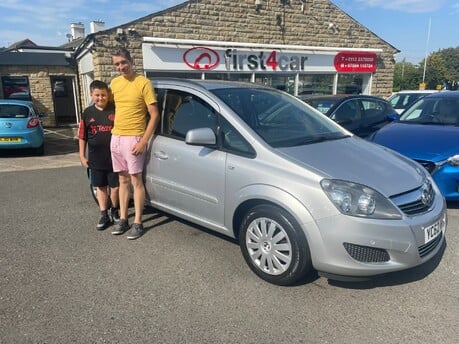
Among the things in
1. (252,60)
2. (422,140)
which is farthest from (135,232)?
(252,60)

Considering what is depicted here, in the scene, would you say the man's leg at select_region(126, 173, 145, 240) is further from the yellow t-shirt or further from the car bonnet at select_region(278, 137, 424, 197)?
the car bonnet at select_region(278, 137, 424, 197)

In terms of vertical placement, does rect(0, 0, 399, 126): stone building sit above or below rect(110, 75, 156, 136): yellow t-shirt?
above

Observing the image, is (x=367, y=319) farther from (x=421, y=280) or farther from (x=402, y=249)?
(x=421, y=280)

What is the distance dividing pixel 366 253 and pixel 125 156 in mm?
2499

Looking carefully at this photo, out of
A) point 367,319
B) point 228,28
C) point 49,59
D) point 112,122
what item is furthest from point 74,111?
point 367,319

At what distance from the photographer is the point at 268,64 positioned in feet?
45.2

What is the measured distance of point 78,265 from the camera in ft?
11.3

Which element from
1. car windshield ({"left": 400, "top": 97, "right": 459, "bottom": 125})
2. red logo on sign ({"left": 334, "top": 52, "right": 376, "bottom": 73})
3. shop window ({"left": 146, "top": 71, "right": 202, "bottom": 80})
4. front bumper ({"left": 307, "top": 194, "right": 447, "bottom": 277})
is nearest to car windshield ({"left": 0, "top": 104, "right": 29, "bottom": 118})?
shop window ({"left": 146, "top": 71, "right": 202, "bottom": 80})

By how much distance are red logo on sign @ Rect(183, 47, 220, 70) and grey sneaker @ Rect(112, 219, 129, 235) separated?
9.05 metres

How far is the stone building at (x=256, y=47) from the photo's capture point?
38.2 feet

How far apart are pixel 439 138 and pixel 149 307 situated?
4.16 m

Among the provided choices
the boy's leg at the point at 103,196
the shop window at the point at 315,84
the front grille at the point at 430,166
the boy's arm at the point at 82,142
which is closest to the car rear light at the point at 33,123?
the boy's arm at the point at 82,142

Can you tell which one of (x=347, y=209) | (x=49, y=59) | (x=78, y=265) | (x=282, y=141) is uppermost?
(x=49, y=59)

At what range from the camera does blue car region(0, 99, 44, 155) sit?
9.05 meters
